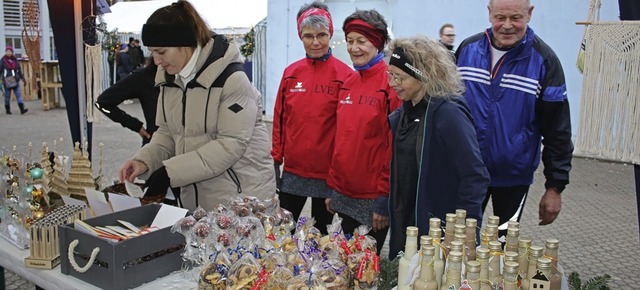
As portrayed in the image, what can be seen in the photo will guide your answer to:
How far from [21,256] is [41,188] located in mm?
360

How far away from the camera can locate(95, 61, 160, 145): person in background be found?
154 inches

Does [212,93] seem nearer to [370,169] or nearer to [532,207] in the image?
[370,169]

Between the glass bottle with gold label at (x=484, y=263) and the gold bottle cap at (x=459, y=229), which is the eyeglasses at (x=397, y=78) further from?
the glass bottle with gold label at (x=484, y=263)

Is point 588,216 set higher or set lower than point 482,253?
lower

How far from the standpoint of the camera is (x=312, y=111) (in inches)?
130

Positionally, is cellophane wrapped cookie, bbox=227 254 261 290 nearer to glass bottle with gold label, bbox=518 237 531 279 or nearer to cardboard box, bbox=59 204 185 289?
cardboard box, bbox=59 204 185 289

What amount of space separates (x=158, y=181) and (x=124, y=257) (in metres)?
0.66

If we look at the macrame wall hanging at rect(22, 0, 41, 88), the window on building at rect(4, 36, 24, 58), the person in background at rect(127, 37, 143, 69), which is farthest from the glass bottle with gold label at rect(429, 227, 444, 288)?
the person in background at rect(127, 37, 143, 69)

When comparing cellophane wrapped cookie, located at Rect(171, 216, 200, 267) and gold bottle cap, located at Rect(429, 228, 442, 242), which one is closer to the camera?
gold bottle cap, located at Rect(429, 228, 442, 242)

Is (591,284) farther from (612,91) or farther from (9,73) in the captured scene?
(9,73)

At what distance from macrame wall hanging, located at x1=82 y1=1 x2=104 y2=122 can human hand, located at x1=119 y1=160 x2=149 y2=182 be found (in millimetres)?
1851

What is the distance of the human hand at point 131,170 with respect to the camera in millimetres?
2568

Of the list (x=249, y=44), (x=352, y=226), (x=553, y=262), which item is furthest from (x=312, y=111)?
(x=249, y=44)

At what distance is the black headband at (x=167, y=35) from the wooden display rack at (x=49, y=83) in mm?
12543
